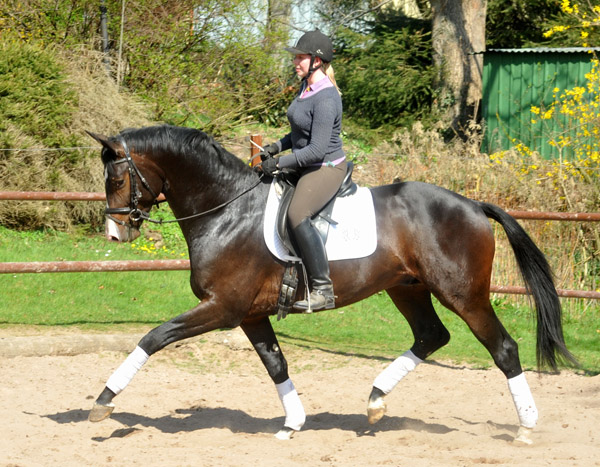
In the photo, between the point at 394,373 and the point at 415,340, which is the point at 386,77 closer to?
the point at 415,340

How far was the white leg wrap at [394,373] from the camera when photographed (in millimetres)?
5637

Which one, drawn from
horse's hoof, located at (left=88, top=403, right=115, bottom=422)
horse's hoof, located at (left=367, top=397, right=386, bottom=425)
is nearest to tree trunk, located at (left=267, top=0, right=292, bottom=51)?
horse's hoof, located at (left=367, top=397, right=386, bottom=425)

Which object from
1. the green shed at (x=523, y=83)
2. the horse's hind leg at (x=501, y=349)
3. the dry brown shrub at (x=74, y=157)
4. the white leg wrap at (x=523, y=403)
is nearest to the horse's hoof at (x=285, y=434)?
the horse's hind leg at (x=501, y=349)

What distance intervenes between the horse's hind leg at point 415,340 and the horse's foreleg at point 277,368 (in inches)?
20.4

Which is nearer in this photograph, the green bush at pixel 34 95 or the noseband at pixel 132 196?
the noseband at pixel 132 196

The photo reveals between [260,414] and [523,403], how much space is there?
1.98m

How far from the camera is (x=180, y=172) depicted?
521 centimetres

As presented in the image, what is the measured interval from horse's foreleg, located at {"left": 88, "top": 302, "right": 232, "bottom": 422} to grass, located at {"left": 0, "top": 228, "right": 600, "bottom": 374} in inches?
119

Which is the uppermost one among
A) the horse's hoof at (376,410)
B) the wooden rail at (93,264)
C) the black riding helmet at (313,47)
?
the black riding helmet at (313,47)

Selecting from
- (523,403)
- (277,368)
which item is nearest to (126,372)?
(277,368)

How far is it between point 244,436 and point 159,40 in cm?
894

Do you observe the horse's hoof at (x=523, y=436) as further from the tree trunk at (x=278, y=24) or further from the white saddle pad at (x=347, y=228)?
the tree trunk at (x=278, y=24)

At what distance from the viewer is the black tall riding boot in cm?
510

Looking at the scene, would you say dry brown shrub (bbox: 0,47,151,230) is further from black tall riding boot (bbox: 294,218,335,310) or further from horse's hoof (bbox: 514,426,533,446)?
horse's hoof (bbox: 514,426,533,446)
